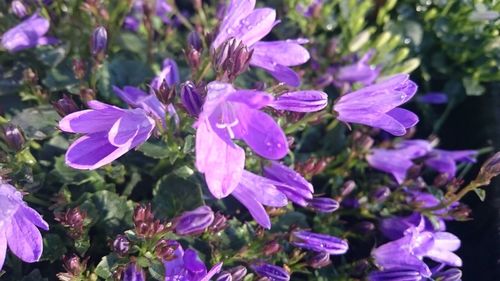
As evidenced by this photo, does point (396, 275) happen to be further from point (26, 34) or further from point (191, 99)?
point (26, 34)

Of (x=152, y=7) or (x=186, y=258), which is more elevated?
(x=152, y=7)

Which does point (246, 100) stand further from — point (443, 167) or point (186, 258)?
point (443, 167)

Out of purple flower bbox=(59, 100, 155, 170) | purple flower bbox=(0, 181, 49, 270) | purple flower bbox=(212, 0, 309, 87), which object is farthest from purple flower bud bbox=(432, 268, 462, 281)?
purple flower bbox=(0, 181, 49, 270)

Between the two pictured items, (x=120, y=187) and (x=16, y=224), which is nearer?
(x=16, y=224)

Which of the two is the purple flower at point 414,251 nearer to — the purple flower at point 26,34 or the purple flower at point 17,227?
the purple flower at point 17,227

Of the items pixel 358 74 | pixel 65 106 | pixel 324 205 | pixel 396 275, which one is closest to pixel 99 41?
pixel 65 106

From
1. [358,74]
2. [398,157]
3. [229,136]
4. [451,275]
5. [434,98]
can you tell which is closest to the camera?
[229,136]

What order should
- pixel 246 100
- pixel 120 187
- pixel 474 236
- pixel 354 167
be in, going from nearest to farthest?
pixel 246 100, pixel 120 187, pixel 474 236, pixel 354 167

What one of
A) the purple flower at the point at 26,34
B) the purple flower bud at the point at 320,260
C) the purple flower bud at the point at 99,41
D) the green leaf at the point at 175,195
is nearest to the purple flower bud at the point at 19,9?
the purple flower at the point at 26,34

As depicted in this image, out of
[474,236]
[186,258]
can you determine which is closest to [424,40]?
[474,236]
